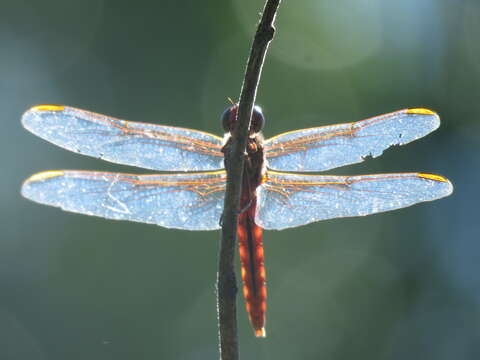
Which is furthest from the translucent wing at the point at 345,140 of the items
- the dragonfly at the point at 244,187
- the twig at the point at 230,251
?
the twig at the point at 230,251

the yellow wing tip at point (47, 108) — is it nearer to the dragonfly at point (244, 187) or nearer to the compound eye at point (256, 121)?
the dragonfly at point (244, 187)

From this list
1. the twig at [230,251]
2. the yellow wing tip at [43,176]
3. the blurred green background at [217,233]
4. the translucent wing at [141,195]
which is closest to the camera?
the twig at [230,251]

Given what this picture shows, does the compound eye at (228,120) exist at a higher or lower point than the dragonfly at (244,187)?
higher

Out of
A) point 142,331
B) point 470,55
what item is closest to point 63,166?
point 142,331

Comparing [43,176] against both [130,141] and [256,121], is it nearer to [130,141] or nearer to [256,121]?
[130,141]

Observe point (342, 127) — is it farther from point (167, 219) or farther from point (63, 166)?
point (63, 166)

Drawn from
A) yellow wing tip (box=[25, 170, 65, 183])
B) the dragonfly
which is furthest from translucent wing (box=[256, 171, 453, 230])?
yellow wing tip (box=[25, 170, 65, 183])

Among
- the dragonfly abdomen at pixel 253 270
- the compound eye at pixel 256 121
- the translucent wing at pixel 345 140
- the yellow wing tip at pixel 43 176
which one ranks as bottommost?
the dragonfly abdomen at pixel 253 270
